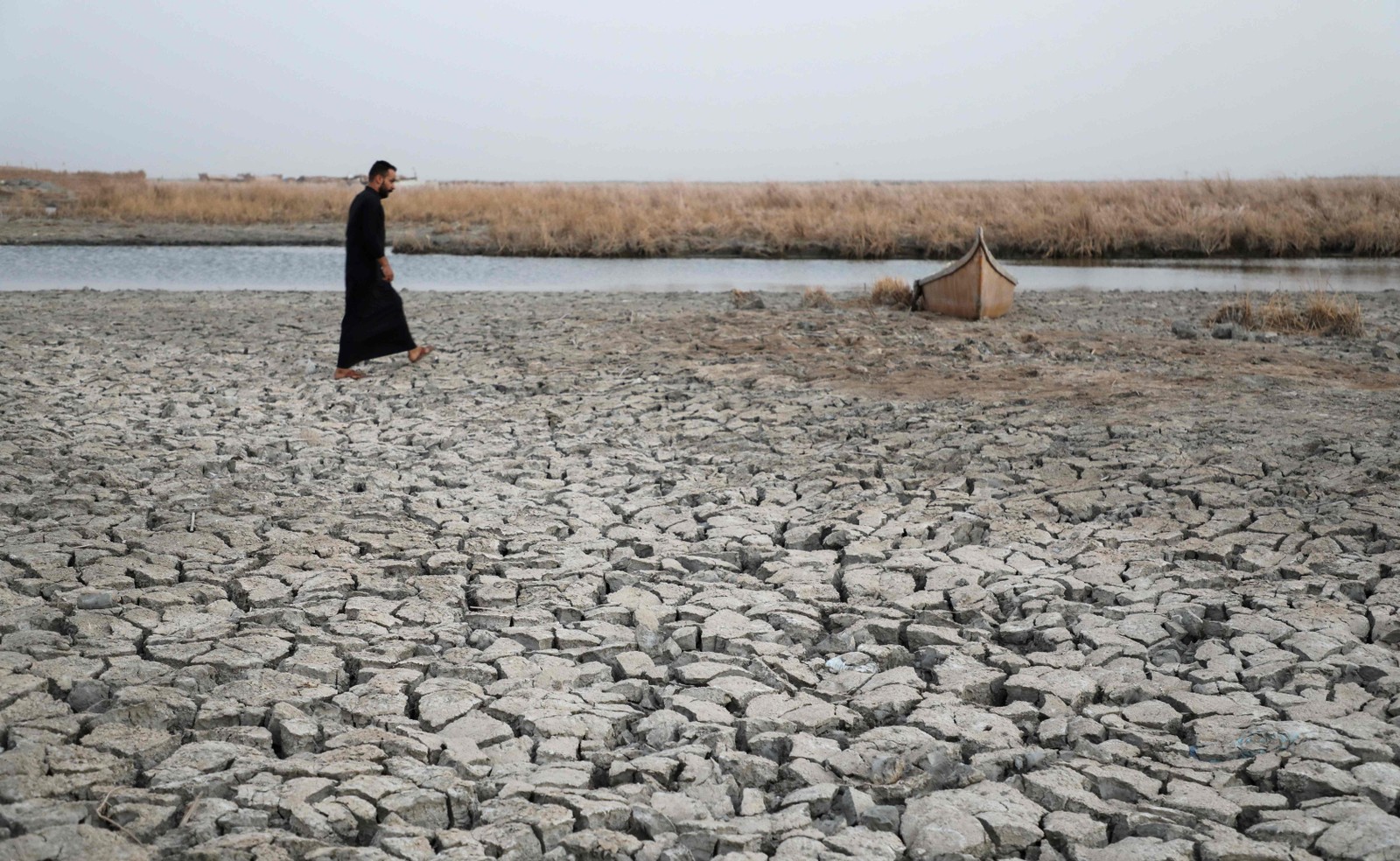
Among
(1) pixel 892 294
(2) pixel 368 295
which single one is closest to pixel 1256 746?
(2) pixel 368 295

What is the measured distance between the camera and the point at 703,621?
14.3ft

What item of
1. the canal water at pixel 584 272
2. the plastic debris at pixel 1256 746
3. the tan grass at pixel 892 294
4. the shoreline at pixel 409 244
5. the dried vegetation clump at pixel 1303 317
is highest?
the shoreline at pixel 409 244

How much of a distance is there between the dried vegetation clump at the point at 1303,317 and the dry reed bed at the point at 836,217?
46.1 feet

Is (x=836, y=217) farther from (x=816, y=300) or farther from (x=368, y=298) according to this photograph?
(x=368, y=298)

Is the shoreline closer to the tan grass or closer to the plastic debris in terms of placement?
the tan grass

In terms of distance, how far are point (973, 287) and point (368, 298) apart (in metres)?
6.83

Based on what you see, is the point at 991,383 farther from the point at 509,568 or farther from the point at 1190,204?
the point at 1190,204

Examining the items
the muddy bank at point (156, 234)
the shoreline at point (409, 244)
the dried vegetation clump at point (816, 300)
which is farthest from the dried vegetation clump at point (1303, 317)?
the muddy bank at point (156, 234)

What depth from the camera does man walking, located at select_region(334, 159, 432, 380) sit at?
9.01 metres

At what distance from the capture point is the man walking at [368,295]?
9.01m

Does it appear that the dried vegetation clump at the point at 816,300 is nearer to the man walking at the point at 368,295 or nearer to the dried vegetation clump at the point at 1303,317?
the dried vegetation clump at the point at 1303,317

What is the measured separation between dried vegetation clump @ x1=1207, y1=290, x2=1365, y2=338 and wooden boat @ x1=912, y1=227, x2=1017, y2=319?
2.31 m

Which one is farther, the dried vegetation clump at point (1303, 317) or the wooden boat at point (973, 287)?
the wooden boat at point (973, 287)

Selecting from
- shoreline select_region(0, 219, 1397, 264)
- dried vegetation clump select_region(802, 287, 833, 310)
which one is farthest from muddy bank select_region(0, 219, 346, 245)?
dried vegetation clump select_region(802, 287, 833, 310)
